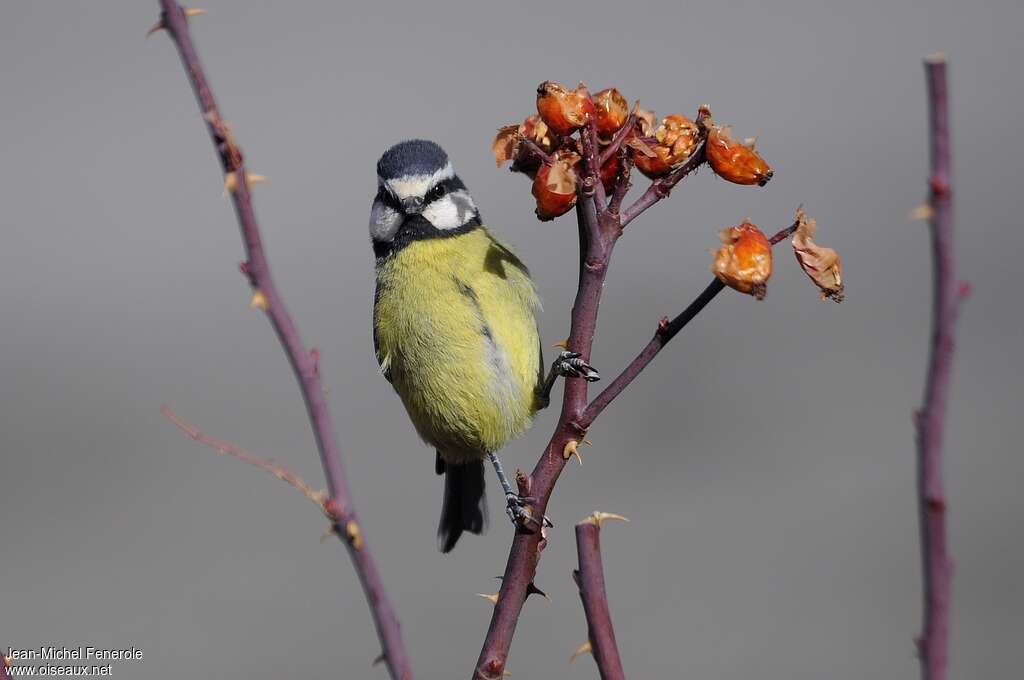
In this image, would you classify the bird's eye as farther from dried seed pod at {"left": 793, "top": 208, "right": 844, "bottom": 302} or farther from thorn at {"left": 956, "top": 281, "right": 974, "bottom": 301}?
thorn at {"left": 956, "top": 281, "right": 974, "bottom": 301}

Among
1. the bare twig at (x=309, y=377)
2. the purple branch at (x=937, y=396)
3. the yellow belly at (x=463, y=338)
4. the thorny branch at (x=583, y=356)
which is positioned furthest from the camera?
the yellow belly at (x=463, y=338)

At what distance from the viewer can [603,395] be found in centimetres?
125

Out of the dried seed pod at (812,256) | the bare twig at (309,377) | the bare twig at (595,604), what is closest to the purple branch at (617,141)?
the dried seed pod at (812,256)

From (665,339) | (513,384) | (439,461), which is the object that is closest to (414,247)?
(513,384)

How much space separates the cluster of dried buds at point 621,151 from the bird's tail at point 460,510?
6.22 feet

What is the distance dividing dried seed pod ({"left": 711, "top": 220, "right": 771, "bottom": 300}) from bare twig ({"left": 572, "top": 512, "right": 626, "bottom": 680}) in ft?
1.07

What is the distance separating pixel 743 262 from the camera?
4.15 ft

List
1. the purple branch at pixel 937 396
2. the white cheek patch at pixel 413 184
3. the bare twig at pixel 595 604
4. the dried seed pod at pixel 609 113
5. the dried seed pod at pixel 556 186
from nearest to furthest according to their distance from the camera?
the purple branch at pixel 937 396 → the bare twig at pixel 595 604 → the dried seed pod at pixel 556 186 → the dried seed pod at pixel 609 113 → the white cheek patch at pixel 413 184

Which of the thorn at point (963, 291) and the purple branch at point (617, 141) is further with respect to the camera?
the purple branch at point (617, 141)

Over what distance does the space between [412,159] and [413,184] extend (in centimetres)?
6

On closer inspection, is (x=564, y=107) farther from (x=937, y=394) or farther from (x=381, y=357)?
(x=381, y=357)

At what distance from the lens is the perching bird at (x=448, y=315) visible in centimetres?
261

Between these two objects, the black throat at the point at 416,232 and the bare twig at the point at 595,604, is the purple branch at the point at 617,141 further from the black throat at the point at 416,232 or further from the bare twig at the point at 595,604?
the black throat at the point at 416,232

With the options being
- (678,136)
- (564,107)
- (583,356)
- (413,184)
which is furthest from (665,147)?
(413,184)
